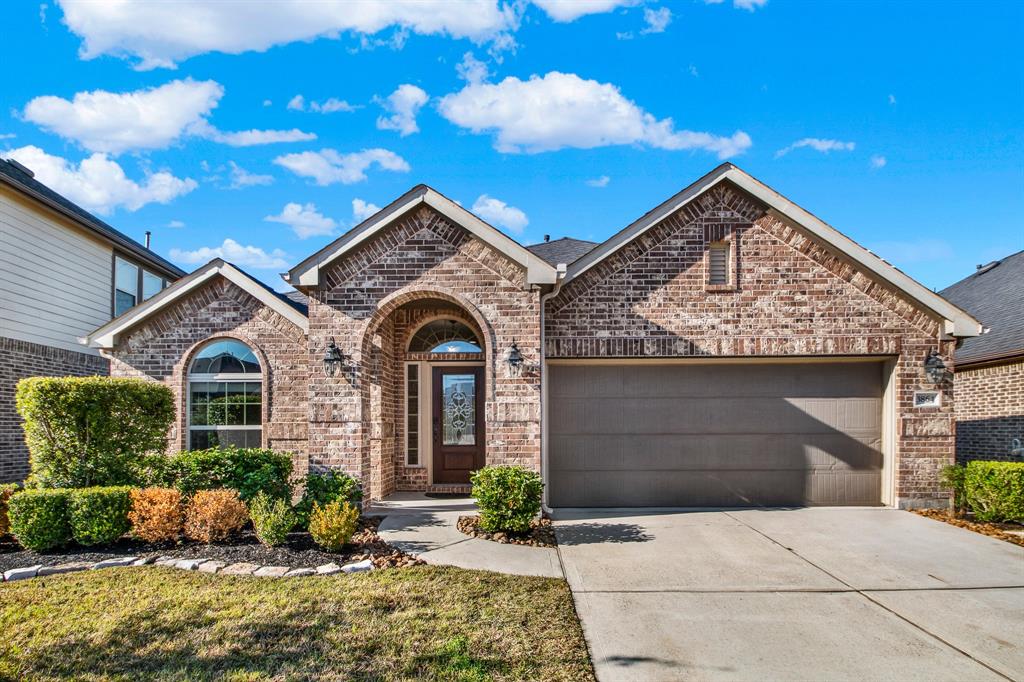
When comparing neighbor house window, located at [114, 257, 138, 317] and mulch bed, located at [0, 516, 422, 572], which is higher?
neighbor house window, located at [114, 257, 138, 317]

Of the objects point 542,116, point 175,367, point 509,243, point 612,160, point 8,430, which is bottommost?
point 8,430

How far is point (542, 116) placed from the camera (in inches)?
626

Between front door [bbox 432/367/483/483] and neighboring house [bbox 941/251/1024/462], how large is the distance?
9281 millimetres

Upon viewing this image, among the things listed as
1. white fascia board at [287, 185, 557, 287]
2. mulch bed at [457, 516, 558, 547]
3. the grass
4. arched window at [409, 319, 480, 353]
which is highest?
white fascia board at [287, 185, 557, 287]

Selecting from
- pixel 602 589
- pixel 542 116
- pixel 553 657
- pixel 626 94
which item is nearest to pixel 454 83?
pixel 626 94

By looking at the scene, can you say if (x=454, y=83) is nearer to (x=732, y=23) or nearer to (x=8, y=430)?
(x=732, y=23)

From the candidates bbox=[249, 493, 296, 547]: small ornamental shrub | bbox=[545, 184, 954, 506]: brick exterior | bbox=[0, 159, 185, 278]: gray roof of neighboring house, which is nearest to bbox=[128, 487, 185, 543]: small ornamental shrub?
bbox=[249, 493, 296, 547]: small ornamental shrub

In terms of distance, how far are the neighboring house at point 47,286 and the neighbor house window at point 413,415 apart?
7.15m

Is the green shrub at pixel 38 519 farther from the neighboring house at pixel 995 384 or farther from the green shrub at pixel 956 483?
the neighboring house at pixel 995 384

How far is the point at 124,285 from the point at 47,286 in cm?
256

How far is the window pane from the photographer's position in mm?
15141

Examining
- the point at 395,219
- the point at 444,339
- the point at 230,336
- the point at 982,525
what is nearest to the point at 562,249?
the point at 444,339

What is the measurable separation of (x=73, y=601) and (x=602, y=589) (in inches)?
186

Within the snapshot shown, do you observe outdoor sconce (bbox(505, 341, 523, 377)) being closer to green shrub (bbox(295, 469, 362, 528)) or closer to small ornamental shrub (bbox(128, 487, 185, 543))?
green shrub (bbox(295, 469, 362, 528))
